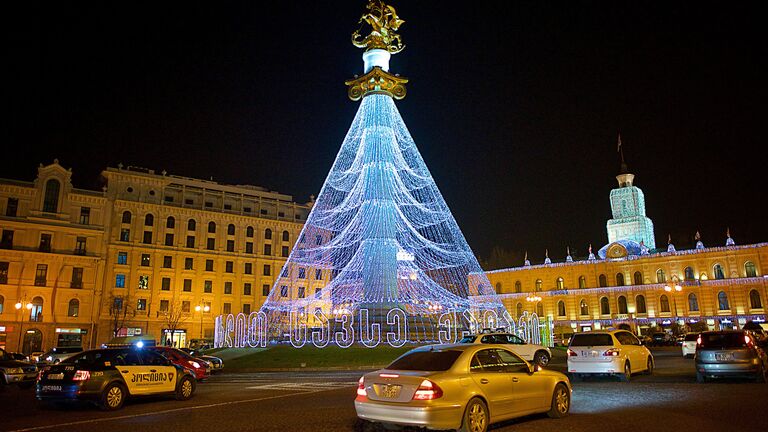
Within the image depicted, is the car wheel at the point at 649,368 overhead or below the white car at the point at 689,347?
below

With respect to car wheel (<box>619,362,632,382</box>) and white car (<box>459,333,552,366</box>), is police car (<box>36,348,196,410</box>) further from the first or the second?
car wheel (<box>619,362,632,382</box>)

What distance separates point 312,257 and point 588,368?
22.0m

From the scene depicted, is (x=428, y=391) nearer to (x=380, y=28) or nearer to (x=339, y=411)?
(x=339, y=411)

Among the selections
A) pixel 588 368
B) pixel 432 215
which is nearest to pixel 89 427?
pixel 588 368

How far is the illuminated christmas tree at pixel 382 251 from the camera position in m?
31.6

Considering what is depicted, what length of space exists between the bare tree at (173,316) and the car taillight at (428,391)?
182 feet

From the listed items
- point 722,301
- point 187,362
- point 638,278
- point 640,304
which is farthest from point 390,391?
point 638,278

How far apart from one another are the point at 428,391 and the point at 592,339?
11.2m

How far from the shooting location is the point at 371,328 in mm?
30609

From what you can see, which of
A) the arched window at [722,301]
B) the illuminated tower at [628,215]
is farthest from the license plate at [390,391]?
the illuminated tower at [628,215]

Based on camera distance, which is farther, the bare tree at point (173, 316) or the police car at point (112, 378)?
the bare tree at point (173, 316)

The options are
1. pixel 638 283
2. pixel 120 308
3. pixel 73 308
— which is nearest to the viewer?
pixel 73 308

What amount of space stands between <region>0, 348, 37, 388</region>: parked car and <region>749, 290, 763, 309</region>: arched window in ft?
219

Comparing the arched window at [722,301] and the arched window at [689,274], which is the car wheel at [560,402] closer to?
the arched window at [722,301]
